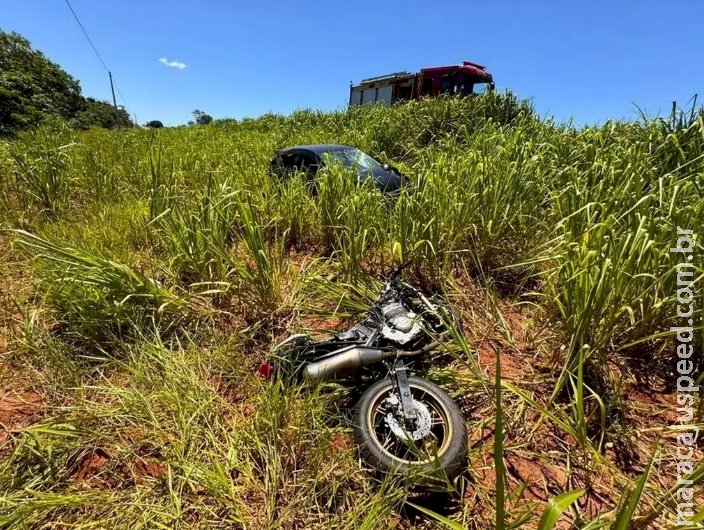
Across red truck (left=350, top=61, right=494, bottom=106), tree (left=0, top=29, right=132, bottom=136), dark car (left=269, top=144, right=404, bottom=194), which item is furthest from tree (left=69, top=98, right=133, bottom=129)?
dark car (left=269, top=144, right=404, bottom=194)

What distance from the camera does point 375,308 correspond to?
1977 mm

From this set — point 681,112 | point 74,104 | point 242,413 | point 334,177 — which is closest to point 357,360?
point 242,413

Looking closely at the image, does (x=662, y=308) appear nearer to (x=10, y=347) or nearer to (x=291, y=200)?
(x=291, y=200)

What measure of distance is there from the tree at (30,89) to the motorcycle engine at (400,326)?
63.5ft

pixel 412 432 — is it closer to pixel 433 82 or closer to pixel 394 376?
pixel 394 376

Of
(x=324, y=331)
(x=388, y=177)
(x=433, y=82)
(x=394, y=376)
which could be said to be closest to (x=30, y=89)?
(x=433, y=82)

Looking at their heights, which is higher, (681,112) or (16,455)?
(681,112)

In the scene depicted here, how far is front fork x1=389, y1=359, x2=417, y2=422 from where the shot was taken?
1424 millimetres

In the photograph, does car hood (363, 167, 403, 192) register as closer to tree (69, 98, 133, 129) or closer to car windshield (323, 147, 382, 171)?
car windshield (323, 147, 382, 171)

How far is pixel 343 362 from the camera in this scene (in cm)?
164

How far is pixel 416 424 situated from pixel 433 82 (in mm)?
12832

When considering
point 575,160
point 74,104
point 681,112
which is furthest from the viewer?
point 74,104

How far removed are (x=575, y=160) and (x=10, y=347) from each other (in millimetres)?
4363

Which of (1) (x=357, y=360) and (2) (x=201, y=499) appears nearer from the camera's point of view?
(2) (x=201, y=499)
